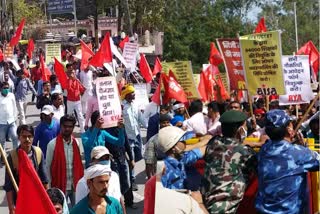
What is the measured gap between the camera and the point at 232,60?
10.3 meters

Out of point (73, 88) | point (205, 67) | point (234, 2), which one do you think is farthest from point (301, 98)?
point (234, 2)

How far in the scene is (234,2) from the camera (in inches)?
1607

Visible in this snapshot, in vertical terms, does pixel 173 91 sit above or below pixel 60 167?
above

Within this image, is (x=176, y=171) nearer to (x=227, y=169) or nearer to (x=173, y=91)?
(x=227, y=169)

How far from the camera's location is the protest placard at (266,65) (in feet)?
27.2

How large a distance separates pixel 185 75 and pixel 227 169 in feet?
25.0

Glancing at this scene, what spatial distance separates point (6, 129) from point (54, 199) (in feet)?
26.4

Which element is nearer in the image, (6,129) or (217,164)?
(217,164)

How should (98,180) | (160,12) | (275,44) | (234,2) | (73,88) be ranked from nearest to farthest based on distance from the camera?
(98,180)
(275,44)
(73,88)
(234,2)
(160,12)

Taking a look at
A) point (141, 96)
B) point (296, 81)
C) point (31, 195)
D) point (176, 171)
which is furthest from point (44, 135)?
point (31, 195)

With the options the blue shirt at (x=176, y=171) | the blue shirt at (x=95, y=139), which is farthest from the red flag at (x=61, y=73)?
the blue shirt at (x=176, y=171)

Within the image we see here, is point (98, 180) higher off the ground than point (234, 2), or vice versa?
point (234, 2)

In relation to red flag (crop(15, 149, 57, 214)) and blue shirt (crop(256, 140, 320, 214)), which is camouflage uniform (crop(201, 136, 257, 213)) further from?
A: red flag (crop(15, 149, 57, 214))

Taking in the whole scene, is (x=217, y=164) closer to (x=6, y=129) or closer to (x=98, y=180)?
(x=98, y=180)
